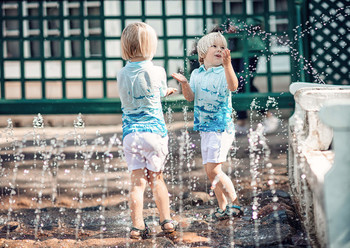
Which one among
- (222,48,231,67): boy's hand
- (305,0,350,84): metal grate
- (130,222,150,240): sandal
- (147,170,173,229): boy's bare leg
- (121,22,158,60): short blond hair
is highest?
(305,0,350,84): metal grate

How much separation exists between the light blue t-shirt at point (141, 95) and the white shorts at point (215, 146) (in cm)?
43

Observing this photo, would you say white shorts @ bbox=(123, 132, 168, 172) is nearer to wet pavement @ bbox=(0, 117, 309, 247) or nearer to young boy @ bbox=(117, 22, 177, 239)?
young boy @ bbox=(117, 22, 177, 239)

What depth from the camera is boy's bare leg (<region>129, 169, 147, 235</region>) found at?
319cm

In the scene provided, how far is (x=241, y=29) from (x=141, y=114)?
3.14m

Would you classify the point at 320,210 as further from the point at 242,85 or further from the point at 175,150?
the point at 242,85

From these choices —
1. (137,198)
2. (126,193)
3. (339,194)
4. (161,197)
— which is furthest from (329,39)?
(339,194)

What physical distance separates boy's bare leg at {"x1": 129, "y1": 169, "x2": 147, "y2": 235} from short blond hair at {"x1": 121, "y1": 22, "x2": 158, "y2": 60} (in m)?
0.75

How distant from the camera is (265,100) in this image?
571 cm

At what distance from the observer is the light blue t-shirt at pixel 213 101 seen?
11.5 feet

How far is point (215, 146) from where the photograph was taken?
3504 mm

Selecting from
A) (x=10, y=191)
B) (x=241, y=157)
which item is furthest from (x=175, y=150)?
(x=10, y=191)

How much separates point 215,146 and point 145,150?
0.54 meters

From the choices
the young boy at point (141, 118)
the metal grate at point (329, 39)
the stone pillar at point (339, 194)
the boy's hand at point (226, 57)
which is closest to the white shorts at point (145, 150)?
the young boy at point (141, 118)

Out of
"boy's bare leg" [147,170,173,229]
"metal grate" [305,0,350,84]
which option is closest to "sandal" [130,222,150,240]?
"boy's bare leg" [147,170,173,229]
